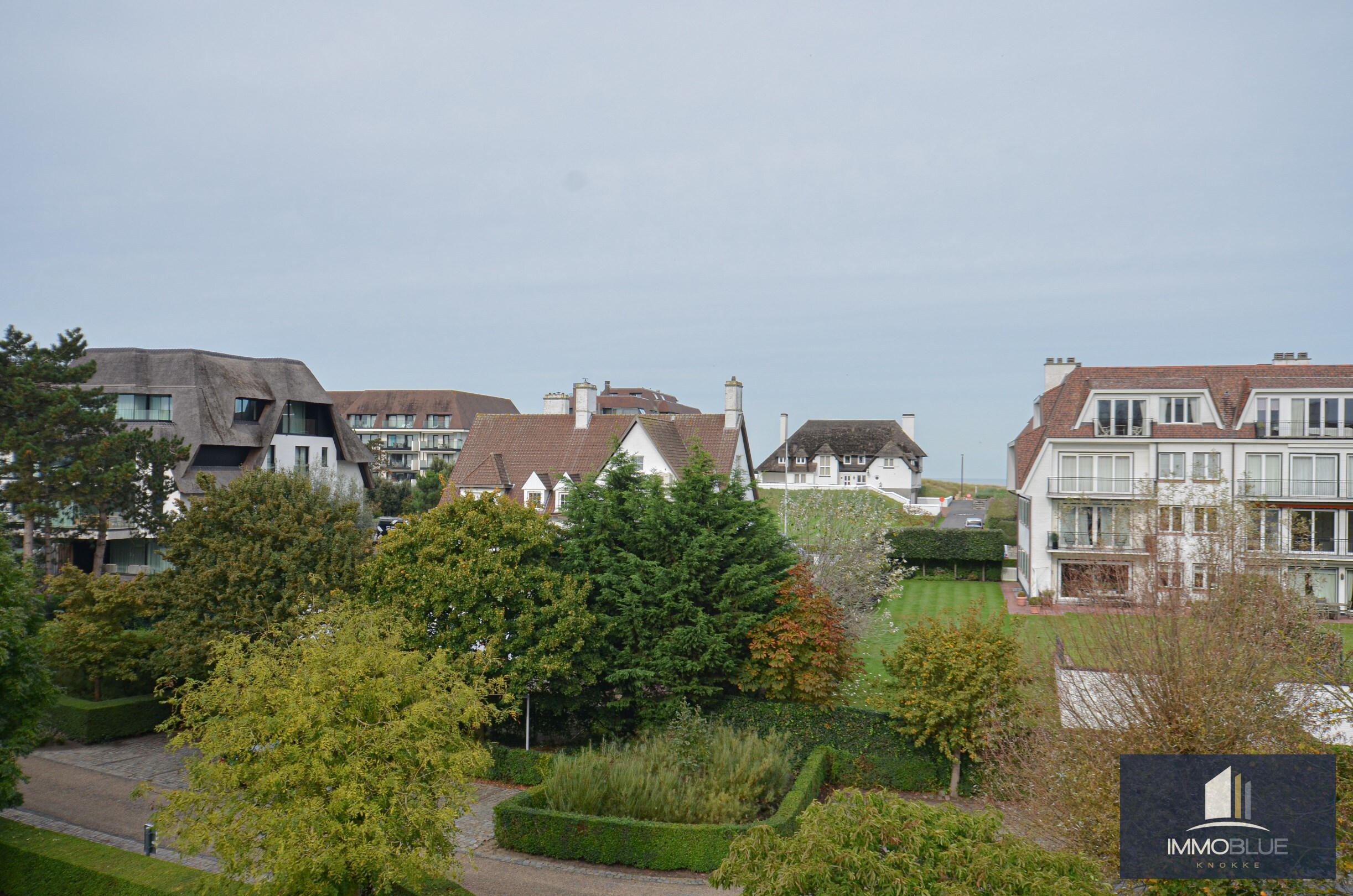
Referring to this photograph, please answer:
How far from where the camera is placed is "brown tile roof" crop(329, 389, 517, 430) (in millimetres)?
97250

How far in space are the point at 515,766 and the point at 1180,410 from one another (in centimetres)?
3547

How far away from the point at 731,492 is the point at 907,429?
6913 centimetres

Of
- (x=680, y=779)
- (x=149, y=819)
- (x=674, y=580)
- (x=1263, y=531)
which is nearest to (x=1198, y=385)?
(x=1263, y=531)

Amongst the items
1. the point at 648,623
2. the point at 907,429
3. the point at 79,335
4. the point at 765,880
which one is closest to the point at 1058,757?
the point at 765,880

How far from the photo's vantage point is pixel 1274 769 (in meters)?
12.2

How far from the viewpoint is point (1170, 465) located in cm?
4134

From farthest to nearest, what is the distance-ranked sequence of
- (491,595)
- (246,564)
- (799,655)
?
1. (246,564)
2. (799,655)
3. (491,595)

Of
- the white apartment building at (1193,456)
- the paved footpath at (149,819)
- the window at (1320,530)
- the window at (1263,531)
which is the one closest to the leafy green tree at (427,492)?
the paved footpath at (149,819)

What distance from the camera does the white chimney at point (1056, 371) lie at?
162 feet

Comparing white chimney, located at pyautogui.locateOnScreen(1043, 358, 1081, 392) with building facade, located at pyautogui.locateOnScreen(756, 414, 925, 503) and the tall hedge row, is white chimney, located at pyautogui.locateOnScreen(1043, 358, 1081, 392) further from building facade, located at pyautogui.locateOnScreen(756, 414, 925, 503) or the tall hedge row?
building facade, located at pyautogui.locateOnScreen(756, 414, 925, 503)

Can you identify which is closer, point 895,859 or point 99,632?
point 895,859

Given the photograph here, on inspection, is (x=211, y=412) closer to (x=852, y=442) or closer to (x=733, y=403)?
(x=733, y=403)

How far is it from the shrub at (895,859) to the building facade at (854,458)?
242 feet

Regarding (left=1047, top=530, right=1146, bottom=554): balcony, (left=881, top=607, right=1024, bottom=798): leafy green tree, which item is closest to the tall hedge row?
(left=1047, top=530, right=1146, bottom=554): balcony
